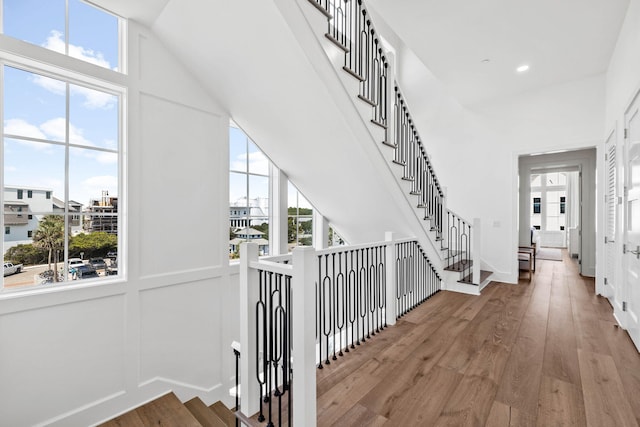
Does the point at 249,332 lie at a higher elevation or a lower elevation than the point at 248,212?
lower

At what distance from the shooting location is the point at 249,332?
1944 mm

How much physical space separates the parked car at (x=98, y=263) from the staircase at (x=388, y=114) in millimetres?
2546

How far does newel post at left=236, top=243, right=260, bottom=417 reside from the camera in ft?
6.17

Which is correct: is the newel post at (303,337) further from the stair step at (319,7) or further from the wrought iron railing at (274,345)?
the stair step at (319,7)

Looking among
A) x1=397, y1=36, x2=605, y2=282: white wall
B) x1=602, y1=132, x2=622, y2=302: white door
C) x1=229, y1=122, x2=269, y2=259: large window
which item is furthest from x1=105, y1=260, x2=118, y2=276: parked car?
x1=397, y1=36, x2=605, y2=282: white wall

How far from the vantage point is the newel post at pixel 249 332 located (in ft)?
6.17

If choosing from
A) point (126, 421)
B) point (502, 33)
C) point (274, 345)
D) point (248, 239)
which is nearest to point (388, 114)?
point (502, 33)

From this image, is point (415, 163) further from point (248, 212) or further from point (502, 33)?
point (248, 212)

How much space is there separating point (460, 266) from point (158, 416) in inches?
165

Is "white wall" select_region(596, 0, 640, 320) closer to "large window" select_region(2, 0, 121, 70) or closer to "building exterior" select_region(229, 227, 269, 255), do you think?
"building exterior" select_region(229, 227, 269, 255)

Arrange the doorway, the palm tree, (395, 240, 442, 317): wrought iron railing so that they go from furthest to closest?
1. the doorway
2. (395, 240, 442, 317): wrought iron railing
3. the palm tree

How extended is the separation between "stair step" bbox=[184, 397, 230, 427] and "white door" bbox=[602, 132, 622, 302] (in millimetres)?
4085

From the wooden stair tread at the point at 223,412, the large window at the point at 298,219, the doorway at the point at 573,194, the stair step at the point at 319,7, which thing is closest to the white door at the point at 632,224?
the stair step at the point at 319,7

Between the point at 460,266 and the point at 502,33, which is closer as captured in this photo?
the point at 502,33
